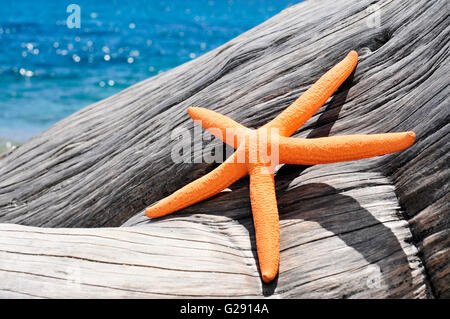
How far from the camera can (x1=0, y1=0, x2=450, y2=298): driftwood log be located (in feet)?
6.35

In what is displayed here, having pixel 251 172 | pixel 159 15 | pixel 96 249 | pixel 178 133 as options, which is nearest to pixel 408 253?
pixel 251 172

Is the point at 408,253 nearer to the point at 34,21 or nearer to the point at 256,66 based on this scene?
the point at 256,66

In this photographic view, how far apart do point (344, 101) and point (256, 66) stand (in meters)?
0.66

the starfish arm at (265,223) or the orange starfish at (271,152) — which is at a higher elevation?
the orange starfish at (271,152)

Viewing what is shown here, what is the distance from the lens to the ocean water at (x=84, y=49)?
10.1m

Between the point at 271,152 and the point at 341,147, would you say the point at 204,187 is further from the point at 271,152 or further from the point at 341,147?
the point at 341,147

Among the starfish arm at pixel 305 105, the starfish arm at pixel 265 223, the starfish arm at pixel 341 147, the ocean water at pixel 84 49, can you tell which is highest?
the ocean water at pixel 84 49

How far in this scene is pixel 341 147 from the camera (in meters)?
1.99

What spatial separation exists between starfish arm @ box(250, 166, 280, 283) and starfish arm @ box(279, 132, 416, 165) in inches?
6.6

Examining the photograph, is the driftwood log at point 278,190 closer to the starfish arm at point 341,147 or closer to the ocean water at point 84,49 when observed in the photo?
the starfish arm at point 341,147

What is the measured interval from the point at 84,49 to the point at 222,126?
499 inches

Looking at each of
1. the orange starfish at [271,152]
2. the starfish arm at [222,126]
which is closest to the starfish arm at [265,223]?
the orange starfish at [271,152]

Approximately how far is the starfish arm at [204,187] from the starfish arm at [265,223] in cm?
12

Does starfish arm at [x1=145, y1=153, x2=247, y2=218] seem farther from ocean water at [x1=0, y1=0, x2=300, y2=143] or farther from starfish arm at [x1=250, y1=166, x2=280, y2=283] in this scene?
ocean water at [x1=0, y1=0, x2=300, y2=143]
